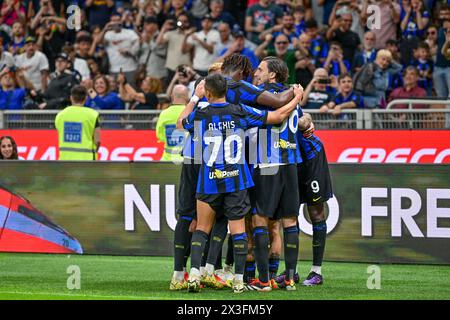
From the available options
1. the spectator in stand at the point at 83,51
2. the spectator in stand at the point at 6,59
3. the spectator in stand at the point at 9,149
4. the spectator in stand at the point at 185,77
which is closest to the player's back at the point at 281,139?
the spectator in stand at the point at 185,77

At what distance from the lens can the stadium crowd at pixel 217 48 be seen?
57.9 ft

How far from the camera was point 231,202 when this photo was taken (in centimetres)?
975

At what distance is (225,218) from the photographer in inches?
398

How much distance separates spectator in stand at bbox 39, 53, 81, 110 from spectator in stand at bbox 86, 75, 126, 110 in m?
0.45

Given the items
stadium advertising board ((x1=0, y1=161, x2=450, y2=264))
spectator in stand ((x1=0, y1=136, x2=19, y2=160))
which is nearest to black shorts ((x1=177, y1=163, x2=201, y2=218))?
stadium advertising board ((x1=0, y1=161, x2=450, y2=264))

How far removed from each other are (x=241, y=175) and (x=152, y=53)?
35.4 ft

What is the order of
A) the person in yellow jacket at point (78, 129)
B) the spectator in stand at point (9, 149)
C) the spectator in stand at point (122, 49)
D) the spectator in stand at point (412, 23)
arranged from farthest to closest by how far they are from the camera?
1. the spectator in stand at point (122, 49)
2. the spectator in stand at point (412, 23)
3. the spectator in stand at point (9, 149)
4. the person in yellow jacket at point (78, 129)

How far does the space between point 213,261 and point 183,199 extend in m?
0.71

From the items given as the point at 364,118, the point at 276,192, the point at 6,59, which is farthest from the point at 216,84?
the point at 6,59

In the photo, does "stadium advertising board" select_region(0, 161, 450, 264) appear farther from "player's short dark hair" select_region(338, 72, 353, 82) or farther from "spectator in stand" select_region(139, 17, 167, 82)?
"spectator in stand" select_region(139, 17, 167, 82)

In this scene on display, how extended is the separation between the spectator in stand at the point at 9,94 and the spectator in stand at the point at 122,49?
1.91m

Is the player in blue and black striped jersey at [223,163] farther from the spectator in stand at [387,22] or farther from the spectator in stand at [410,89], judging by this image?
the spectator in stand at [387,22]

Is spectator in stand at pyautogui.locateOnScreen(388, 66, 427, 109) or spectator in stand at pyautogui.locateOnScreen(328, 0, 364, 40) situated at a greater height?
spectator in stand at pyautogui.locateOnScreen(328, 0, 364, 40)

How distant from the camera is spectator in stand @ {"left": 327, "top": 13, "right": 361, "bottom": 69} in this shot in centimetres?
1870
